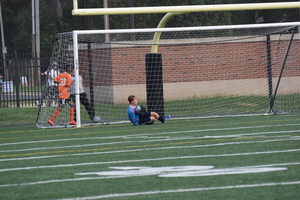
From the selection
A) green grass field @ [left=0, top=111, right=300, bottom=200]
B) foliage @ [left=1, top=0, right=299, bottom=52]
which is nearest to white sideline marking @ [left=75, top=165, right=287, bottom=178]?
green grass field @ [left=0, top=111, right=300, bottom=200]

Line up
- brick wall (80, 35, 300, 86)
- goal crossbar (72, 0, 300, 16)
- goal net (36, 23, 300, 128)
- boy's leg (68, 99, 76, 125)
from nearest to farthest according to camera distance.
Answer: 1. goal crossbar (72, 0, 300, 16)
2. boy's leg (68, 99, 76, 125)
3. goal net (36, 23, 300, 128)
4. brick wall (80, 35, 300, 86)

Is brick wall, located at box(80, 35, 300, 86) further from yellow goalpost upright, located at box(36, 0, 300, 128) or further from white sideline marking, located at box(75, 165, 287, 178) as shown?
white sideline marking, located at box(75, 165, 287, 178)

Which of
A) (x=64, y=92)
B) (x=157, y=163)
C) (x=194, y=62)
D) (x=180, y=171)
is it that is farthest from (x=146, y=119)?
(x=194, y=62)

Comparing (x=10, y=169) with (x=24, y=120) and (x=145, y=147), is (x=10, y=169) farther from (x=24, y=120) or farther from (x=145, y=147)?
(x=24, y=120)

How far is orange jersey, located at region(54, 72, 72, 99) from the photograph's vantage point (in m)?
15.1

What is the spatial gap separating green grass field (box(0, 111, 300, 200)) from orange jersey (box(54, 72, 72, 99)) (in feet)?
6.24

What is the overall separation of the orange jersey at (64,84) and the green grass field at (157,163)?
190 cm

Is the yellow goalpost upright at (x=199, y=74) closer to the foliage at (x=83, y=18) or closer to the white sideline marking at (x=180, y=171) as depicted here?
the white sideline marking at (x=180, y=171)

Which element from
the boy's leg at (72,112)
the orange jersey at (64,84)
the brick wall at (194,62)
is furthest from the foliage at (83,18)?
the boy's leg at (72,112)

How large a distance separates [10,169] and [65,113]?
27.7 ft

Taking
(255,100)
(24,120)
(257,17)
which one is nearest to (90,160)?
(24,120)

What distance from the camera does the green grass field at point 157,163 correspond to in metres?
6.28

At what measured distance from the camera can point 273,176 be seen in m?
6.77

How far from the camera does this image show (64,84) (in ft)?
50.0
